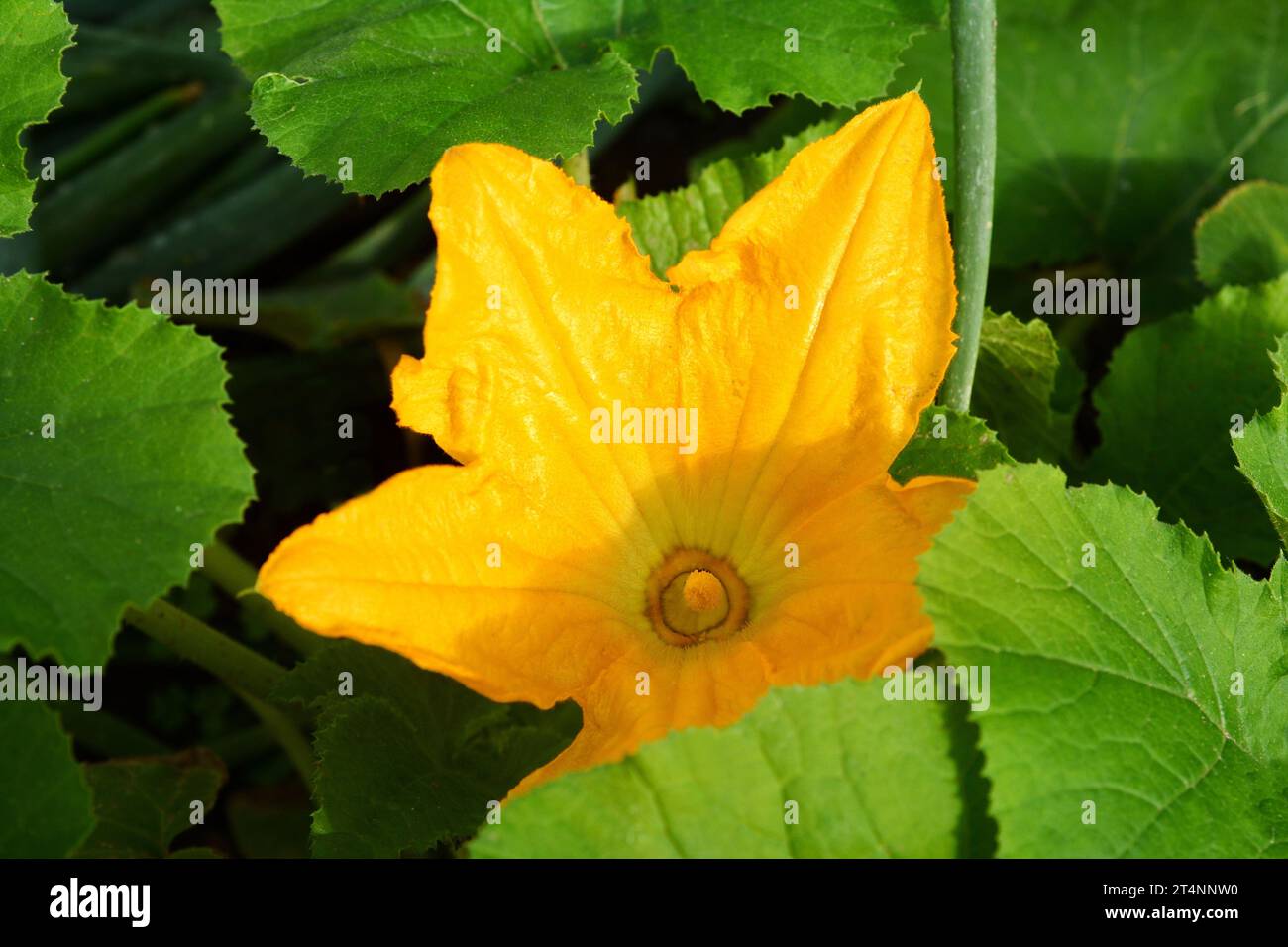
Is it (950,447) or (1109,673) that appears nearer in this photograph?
(1109,673)

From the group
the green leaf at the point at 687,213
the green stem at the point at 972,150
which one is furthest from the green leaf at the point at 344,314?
the green stem at the point at 972,150

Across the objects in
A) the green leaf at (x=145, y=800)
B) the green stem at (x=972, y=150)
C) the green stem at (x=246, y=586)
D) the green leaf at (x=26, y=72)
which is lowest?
the green leaf at (x=145, y=800)

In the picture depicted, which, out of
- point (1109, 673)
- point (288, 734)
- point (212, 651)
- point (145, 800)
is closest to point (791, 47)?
point (1109, 673)

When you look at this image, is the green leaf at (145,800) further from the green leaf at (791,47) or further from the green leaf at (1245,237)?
the green leaf at (1245,237)

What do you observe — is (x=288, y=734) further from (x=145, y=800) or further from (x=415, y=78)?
(x=415, y=78)

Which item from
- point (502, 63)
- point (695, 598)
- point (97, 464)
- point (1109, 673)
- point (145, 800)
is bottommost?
point (145, 800)

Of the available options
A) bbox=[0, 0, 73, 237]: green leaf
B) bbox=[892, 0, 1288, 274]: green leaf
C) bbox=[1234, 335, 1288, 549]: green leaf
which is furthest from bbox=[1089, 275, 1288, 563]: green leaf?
bbox=[0, 0, 73, 237]: green leaf
